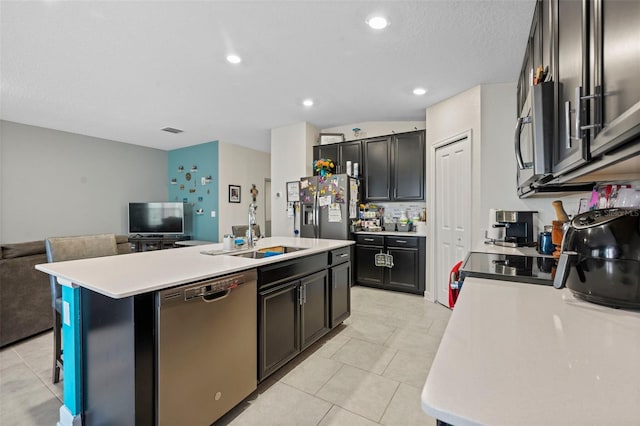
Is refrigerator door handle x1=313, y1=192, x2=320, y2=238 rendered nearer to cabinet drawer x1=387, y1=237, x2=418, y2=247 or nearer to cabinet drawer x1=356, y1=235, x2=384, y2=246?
cabinet drawer x1=356, y1=235, x2=384, y2=246

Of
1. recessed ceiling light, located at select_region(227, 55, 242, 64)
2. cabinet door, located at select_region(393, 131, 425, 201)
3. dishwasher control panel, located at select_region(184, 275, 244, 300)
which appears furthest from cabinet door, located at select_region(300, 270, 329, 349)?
cabinet door, located at select_region(393, 131, 425, 201)

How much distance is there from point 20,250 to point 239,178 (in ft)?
13.8

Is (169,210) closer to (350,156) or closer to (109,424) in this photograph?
(350,156)

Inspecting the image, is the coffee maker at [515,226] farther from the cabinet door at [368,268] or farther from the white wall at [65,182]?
the white wall at [65,182]

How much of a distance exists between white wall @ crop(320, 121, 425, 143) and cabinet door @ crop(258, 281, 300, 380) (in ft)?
11.0

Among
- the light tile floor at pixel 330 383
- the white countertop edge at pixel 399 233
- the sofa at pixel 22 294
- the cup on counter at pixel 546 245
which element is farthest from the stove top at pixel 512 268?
the sofa at pixel 22 294

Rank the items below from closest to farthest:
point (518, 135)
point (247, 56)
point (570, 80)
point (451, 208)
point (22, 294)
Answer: point (570, 80)
point (518, 135)
point (22, 294)
point (247, 56)
point (451, 208)

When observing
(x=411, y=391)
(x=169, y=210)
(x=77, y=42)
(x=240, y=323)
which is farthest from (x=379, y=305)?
(x=169, y=210)

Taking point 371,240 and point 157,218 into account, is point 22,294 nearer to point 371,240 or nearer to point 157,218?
point 157,218

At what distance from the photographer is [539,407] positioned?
471mm

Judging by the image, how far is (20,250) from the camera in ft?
8.48

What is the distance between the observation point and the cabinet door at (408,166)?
13.9ft

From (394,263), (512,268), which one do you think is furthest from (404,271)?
(512,268)

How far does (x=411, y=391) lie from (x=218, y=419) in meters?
1.24
